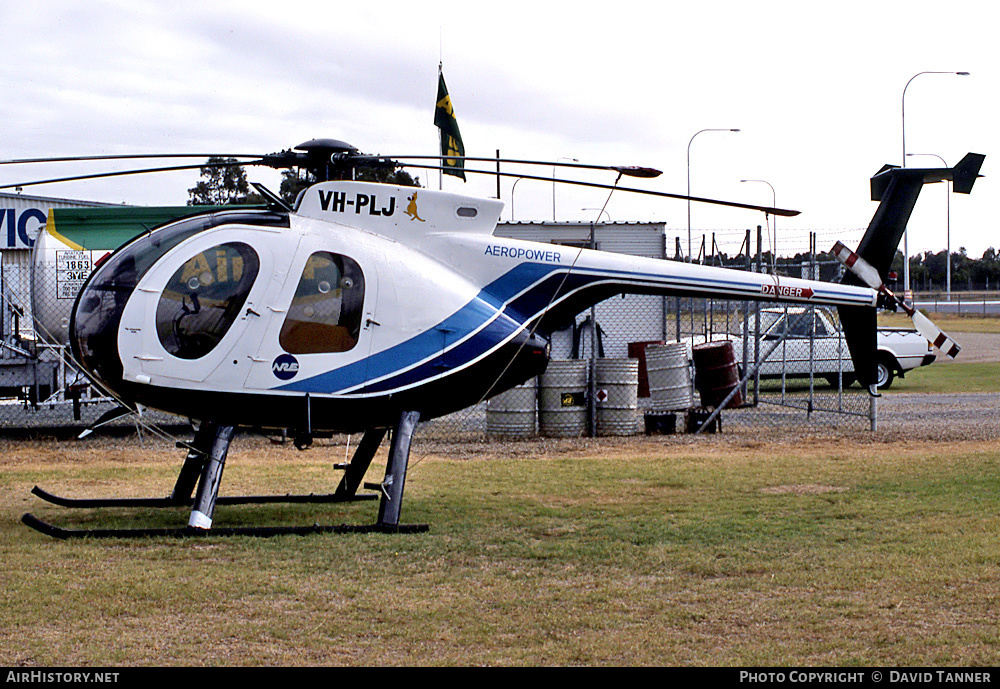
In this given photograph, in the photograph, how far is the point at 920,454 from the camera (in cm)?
1253

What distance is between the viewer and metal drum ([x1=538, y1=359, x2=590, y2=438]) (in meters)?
15.3

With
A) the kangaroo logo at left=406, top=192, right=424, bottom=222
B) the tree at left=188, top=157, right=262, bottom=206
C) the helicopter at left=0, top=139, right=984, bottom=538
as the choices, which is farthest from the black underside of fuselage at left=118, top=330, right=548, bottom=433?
Result: the tree at left=188, top=157, right=262, bottom=206

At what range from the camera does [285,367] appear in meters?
8.09

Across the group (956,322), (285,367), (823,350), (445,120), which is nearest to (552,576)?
(285,367)

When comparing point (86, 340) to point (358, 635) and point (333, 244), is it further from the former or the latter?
point (358, 635)

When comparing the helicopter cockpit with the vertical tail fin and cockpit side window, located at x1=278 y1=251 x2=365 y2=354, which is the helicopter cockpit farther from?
the vertical tail fin

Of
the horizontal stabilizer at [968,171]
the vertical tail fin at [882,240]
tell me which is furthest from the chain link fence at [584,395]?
the horizontal stabilizer at [968,171]

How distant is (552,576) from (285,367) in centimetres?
291

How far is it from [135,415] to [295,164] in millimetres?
2562

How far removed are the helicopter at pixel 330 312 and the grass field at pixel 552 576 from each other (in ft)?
2.68

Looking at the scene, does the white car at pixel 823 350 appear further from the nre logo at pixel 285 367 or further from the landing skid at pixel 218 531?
the nre logo at pixel 285 367

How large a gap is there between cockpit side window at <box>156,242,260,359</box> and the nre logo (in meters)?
0.49
